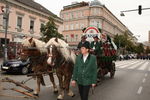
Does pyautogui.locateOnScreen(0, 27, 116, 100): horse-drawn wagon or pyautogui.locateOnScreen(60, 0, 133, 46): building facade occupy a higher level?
pyautogui.locateOnScreen(60, 0, 133, 46): building facade

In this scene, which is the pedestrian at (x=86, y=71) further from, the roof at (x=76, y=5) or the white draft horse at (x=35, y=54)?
the roof at (x=76, y=5)

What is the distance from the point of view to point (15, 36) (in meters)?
27.5

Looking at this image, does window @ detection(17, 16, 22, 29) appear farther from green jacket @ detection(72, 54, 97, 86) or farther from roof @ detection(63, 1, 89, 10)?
roof @ detection(63, 1, 89, 10)

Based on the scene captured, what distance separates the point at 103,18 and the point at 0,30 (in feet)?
132

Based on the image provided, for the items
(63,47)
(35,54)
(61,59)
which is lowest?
(61,59)

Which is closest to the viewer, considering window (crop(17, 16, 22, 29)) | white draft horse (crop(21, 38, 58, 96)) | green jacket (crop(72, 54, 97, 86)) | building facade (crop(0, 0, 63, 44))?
green jacket (crop(72, 54, 97, 86))

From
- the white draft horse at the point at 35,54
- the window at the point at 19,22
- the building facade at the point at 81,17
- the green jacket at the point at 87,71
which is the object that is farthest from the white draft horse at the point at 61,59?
the building facade at the point at 81,17

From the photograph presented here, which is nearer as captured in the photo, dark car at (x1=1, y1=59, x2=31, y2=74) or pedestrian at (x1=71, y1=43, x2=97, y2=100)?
pedestrian at (x1=71, y1=43, x2=97, y2=100)

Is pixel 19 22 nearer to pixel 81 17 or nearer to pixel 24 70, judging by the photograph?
pixel 24 70

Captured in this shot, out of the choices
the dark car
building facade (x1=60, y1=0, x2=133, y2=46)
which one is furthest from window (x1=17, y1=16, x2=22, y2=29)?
building facade (x1=60, y1=0, x2=133, y2=46)

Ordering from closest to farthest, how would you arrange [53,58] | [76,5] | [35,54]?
[53,58] → [35,54] → [76,5]

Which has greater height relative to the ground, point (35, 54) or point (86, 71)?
point (35, 54)

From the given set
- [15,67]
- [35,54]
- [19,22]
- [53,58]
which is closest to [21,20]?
[19,22]

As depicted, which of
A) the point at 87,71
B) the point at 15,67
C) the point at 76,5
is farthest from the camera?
the point at 76,5
